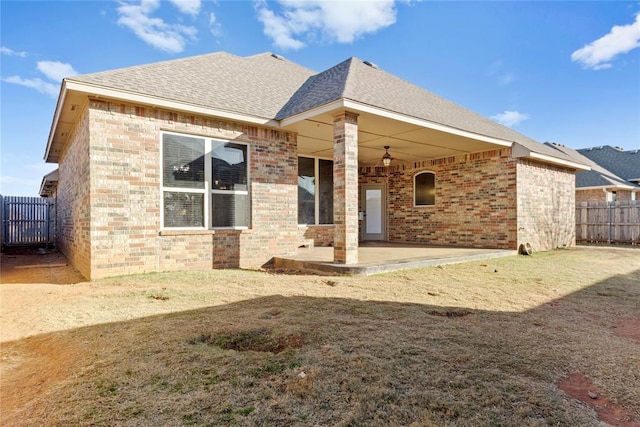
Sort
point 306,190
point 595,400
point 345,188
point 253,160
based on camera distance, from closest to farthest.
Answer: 1. point 595,400
2. point 345,188
3. point 253,160
4. point 306,190

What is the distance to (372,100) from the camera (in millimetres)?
7203

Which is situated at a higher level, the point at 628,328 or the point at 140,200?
the point at 140,200

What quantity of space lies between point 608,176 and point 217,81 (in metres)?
23.1

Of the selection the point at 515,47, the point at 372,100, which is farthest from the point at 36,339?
the point at 515,47

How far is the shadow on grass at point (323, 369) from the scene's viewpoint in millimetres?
2035

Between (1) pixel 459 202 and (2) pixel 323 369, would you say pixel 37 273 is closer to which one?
(2) pixel 323 369

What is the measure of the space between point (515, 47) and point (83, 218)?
16.3 meters

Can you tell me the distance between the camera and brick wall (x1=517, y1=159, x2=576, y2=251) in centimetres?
1067

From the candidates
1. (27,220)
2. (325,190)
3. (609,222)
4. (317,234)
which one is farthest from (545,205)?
(27,220)

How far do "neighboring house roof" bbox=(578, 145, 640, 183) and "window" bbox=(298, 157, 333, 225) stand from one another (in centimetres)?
2183

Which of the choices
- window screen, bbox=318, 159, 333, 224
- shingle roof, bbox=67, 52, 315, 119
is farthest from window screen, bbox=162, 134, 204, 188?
window screen, bbox=318, 159, 333, 224

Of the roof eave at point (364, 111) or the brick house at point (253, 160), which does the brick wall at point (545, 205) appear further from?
the roof eave at point (364, 111)

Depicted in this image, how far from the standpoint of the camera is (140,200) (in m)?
6.49

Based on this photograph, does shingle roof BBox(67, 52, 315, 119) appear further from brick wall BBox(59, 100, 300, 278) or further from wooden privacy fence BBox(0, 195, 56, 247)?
wooden privacy fence BBox(0, 195, 56, 247)
